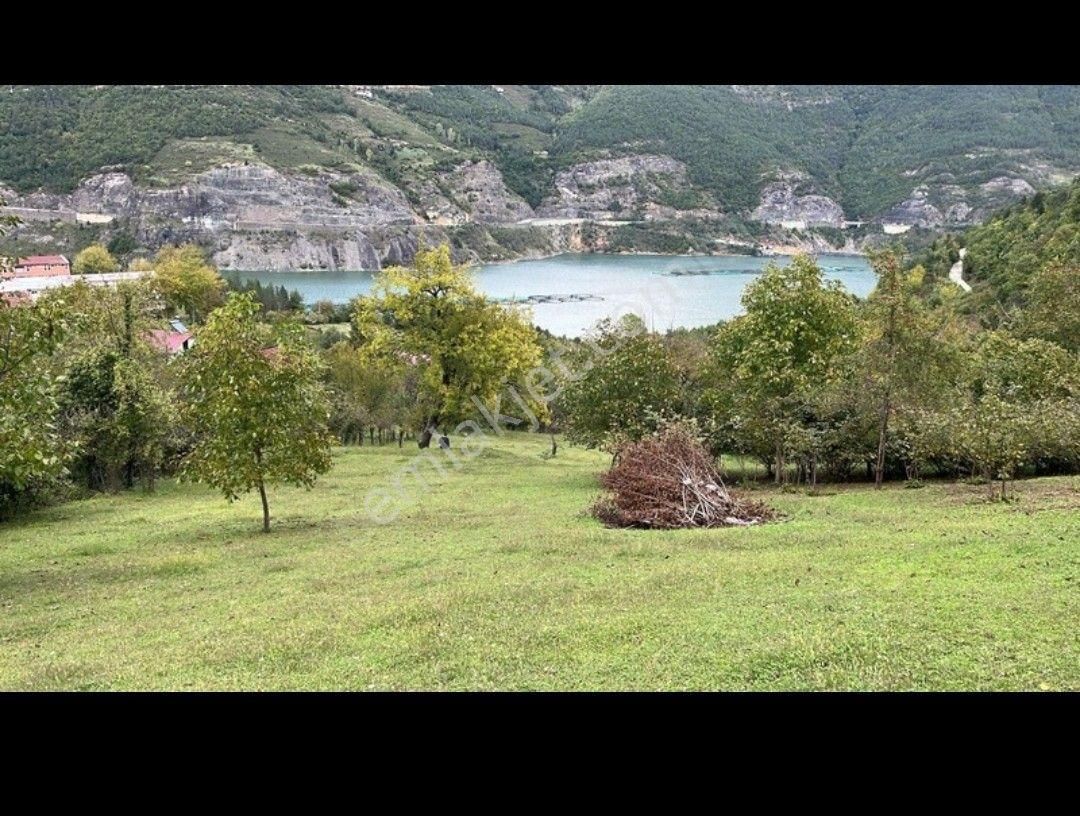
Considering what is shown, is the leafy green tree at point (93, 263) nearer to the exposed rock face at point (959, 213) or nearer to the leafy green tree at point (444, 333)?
the leafy green tree at point (444, 333)

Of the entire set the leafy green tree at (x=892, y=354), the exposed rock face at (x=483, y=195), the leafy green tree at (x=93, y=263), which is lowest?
the leafy green tree at (x=892, y=354)

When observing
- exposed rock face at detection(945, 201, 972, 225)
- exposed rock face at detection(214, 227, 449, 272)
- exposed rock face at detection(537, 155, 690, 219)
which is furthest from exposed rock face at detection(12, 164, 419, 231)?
exposed rock face at detection(945, 201, 972, 225)

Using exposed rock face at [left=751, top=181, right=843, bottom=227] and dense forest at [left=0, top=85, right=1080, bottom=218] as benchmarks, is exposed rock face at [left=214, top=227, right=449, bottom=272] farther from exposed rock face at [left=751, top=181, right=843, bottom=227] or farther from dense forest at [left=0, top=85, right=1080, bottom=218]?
exposed rock face at [left=751, top=181, right=843, bottom=227]

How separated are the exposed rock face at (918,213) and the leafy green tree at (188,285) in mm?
75618

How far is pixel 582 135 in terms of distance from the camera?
13825 cm

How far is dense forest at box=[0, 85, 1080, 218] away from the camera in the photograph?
94.6m

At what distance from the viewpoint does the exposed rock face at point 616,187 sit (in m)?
118

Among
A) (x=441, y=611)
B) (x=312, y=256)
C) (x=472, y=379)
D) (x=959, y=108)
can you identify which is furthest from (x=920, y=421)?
(x=959, y=108)

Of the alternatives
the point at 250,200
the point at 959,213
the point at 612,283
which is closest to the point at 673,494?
the point at 612,283

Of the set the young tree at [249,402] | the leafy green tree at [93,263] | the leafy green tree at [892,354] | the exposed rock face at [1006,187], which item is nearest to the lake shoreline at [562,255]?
the exposed rock face at [1006,187]

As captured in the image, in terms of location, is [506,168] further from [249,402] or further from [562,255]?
[249,402]

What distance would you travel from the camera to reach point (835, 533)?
40.7 ft

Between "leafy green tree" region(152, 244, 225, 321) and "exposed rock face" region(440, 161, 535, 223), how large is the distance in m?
57.5

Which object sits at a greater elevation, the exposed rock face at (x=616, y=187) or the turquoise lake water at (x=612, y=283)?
the exposed rock face at (x=616, y=187)
